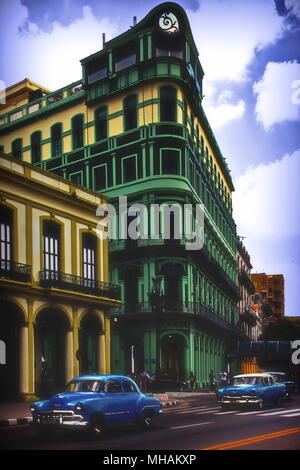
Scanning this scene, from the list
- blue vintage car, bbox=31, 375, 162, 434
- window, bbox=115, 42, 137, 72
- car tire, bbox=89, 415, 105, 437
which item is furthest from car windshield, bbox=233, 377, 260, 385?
window, bbox=115, 42, 137, 72

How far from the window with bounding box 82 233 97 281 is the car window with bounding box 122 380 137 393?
1640 centimetres

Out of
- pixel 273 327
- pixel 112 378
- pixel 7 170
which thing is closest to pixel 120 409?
pixel 112 378

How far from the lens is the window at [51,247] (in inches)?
1121

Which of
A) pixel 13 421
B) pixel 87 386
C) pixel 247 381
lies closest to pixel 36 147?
pixel 247 381

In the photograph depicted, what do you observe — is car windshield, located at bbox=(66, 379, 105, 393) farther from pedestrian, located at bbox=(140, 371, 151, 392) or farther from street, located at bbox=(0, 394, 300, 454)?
pedestrian, located at bbox=(140, 371, 151, 392)

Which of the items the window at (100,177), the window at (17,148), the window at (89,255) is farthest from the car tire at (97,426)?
the window at (100,177)

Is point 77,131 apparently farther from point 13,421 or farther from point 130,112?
point 13,421

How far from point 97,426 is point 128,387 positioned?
184 centimetres

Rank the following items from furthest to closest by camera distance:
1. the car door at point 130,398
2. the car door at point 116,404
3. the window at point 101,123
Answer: the window at point 101,123, the car door at point 130,398, the car door at point 116,404

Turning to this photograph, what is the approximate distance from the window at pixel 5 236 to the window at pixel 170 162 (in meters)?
15.4

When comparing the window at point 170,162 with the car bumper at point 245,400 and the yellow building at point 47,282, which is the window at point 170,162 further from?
the car bumper at point 245,400

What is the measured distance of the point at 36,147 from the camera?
133ft

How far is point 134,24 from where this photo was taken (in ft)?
36.6

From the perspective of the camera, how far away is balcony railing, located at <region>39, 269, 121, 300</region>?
27750mm
